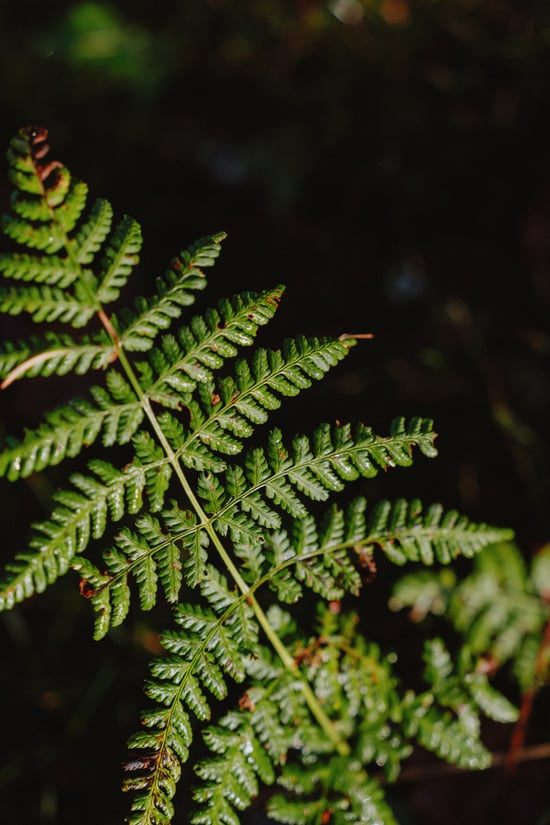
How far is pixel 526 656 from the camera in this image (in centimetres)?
213

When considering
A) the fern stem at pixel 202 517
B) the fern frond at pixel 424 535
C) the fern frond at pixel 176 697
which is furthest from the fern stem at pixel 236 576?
the fern frond at pixel 424 535

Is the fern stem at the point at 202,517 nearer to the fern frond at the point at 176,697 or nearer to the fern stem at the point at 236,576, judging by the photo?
the fern stem at the point at 236,576

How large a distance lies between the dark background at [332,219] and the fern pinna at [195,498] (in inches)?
43.7

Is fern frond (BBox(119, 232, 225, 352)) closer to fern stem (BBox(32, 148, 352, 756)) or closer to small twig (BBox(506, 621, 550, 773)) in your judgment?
fern stem (BBox(32, 148, 352, 756))

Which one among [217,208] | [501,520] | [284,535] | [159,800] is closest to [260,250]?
[217,208]

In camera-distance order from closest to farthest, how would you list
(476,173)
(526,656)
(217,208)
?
(526,656) → (476,173) → (217,208)

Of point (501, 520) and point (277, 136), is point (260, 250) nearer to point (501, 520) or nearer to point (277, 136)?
point (277, 136)

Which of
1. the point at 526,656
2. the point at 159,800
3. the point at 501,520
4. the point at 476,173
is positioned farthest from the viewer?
the point at 476,173

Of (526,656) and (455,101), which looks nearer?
(526,656)

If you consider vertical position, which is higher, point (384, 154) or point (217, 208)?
point (217, 208)

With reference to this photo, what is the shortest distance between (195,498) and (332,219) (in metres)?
2.90

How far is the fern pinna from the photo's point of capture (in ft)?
4.33

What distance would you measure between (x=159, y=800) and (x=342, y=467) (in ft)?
2.77

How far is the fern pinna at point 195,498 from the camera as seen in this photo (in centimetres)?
132
